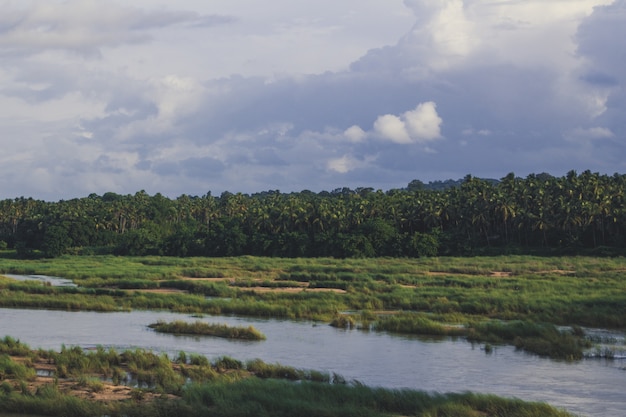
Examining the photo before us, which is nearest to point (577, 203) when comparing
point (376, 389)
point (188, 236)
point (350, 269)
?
point (350, 269)

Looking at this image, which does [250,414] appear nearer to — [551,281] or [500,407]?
[500,407]

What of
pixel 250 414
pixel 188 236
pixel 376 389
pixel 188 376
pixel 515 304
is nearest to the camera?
pixel 250 414

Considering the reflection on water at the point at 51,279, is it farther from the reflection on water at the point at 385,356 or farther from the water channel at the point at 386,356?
the reflection on water at the point at 385,356

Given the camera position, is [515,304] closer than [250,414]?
No

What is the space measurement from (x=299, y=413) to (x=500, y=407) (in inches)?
211

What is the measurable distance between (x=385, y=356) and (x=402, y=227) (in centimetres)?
7584

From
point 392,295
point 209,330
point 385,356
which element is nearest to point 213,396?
point 385,356

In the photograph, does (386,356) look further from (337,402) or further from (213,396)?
(213,396)

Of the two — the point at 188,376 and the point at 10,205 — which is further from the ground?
the point at 10,205

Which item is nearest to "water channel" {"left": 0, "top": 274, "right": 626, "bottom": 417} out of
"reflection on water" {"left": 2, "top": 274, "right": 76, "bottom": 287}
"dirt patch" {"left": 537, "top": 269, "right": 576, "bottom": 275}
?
"reflection on water" {"left": 2, "top": 274, "right": 76, "bottom": 287}

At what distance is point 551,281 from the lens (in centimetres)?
6053

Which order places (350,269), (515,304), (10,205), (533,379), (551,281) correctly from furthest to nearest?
(10,205) → (350,269) → (551,281) → (515,304) → (533,379)

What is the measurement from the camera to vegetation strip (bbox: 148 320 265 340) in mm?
36000

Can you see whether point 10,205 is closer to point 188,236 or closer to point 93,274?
point 188,236
